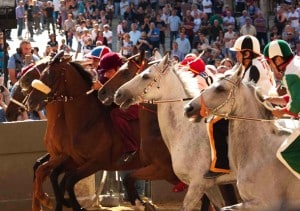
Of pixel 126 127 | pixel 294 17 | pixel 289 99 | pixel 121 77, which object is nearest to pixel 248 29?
pixel 294 17

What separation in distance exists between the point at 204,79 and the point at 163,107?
4.27 ft

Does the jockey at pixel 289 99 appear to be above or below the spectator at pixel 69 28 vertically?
above

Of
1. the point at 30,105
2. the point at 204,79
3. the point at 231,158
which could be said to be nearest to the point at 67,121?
the point at 30,105

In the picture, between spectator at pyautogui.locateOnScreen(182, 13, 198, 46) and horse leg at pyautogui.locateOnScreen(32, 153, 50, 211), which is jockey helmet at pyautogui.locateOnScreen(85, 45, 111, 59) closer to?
horse leg at pyautogui.locateOnScreen(32, 153, 50, 211)

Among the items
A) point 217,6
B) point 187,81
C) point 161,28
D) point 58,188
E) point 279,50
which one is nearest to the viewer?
point 279,50

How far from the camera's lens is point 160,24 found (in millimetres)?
34094

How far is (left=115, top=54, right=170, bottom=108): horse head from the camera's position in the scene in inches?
452

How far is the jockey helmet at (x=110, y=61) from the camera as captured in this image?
13.6 metres

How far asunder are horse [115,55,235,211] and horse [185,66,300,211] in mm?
1228

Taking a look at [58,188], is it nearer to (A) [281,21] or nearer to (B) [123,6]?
(A) [281,21]

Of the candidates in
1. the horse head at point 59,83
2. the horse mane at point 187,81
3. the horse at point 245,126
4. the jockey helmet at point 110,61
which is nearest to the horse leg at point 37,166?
the horse head at point 59,83

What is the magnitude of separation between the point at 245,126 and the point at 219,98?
14.8 inches

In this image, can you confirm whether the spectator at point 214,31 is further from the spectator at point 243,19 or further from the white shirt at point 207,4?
the white shirt at point 207,4

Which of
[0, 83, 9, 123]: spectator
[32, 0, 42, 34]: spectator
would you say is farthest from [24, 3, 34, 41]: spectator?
[0, 83, 9, 123]: spectator
